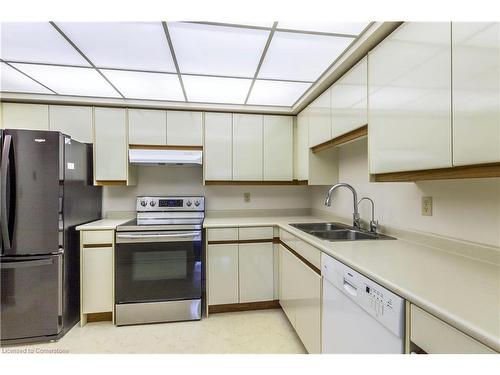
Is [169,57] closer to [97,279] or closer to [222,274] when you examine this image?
[222,274]

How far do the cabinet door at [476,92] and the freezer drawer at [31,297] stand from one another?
107 inches

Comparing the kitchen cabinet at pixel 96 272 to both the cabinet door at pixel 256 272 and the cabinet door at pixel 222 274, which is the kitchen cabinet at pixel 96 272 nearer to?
the cabinet door at pixel 222 274

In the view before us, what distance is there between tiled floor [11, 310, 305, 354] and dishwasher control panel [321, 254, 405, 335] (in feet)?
3.09

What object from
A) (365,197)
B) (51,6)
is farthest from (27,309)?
(365,197)

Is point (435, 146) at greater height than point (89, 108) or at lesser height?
lesser

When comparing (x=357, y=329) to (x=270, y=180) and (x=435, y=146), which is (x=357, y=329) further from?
(x=270, y=180)

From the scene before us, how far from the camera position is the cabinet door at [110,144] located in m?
2.37

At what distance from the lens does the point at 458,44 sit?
0.87 m

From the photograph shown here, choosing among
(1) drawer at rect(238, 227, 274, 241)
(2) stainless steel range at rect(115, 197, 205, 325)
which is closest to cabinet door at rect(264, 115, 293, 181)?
(1) drawer at rect(238, 227, 274, 241)

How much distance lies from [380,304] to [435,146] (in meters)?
0.70

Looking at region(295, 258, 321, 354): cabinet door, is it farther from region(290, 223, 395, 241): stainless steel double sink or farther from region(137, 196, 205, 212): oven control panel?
region(137, 196, 205, 212): oven control panel

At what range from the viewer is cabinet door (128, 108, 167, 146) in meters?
2.42

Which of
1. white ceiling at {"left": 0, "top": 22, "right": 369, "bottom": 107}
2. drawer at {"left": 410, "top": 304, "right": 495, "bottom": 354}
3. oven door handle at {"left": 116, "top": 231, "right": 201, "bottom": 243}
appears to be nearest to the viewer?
drawer at {"left": 410, "top": 304, "right": 495, "bottom": 354}

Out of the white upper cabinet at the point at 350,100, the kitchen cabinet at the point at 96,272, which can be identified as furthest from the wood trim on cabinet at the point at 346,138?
the kitchen cabinet at the point at 96,272
